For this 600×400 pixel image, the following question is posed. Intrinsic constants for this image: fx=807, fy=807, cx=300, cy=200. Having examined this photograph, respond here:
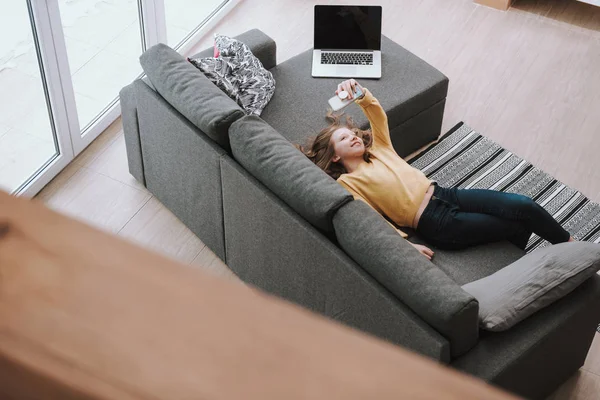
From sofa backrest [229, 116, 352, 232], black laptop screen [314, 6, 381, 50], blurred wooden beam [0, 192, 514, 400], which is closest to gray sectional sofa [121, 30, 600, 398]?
sofa backrest [229, 116, 352, 232]

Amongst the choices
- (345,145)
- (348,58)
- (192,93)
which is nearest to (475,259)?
(345,145)

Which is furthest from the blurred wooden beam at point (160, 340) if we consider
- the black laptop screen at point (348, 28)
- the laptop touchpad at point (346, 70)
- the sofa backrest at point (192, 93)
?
the black laptop screen at point (348, 28)

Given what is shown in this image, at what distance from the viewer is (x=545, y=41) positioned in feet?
17.0

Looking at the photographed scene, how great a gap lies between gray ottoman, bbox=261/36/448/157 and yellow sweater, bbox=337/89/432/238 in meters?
0.44

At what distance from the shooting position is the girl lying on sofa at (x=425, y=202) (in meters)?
3.35

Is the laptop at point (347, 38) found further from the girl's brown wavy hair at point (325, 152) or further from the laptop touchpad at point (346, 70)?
the girl's brown wavy hair at point (325, 152)

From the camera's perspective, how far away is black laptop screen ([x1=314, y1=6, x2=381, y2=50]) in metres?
4.27

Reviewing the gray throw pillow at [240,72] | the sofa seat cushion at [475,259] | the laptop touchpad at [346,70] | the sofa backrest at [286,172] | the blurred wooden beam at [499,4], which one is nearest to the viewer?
the sofa backrest at [286,172]

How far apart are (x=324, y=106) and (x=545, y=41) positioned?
6.47 feet

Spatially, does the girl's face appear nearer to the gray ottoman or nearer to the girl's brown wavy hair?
the girl's brown wavy hair

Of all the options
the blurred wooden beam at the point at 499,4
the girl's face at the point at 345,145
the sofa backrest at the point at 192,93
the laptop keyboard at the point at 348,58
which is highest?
the sofa backrest at the point at 192,93

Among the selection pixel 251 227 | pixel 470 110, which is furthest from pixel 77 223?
pixel 470 110

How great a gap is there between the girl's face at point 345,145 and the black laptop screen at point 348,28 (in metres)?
0.97

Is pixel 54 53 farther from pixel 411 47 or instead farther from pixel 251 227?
pixel 411 47
